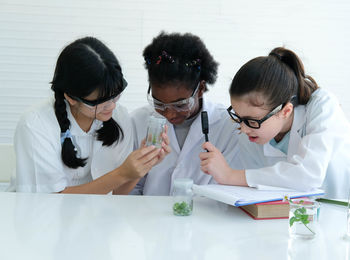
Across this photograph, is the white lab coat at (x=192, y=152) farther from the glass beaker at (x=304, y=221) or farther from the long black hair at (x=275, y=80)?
the glass beaker at (x=304, y=221)

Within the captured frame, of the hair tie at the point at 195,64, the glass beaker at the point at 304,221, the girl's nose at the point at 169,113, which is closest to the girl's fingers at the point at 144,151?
the girl's nose at the point at 169,113

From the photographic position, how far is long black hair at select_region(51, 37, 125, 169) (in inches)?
72.1

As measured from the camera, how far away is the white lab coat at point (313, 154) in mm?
1468

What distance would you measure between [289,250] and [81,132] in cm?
123

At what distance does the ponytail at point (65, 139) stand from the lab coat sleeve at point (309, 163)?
86 centimetres

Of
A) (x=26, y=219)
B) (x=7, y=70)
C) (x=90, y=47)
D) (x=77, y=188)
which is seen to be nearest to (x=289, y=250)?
(x=26, y=219)

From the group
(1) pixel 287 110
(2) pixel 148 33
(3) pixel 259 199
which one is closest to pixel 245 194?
(3) pixel 259 199

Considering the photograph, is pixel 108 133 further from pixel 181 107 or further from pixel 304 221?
pixel 304 221

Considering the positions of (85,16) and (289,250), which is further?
(85,16)

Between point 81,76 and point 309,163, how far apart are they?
3.41 ft

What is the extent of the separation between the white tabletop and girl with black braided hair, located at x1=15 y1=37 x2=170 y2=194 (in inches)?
14.3

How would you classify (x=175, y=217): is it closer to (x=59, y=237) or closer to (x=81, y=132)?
(x=59, y=237)

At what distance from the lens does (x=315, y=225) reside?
116 centimetres

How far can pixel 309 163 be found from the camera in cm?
147
